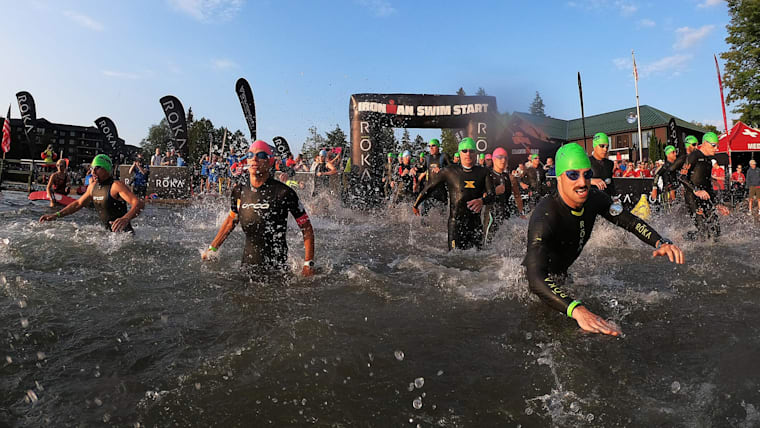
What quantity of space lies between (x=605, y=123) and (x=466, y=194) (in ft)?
176

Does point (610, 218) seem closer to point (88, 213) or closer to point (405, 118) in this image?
point (88, 213)

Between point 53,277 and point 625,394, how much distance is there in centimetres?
512

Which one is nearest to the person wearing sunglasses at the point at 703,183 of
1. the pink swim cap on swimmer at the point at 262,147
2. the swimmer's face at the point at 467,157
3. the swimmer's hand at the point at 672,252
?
the swimmer's face at the point at 467,157

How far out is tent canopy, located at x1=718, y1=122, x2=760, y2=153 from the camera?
21.1 meters

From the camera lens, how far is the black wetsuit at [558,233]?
308 centimetres

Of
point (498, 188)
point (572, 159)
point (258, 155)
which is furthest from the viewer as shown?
point (498, 188)

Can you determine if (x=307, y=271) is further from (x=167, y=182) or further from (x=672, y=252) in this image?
(x=167, y=182)

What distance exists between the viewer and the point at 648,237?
3.48 metres

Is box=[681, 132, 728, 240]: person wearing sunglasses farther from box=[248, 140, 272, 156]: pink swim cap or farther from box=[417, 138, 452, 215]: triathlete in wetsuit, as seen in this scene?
box=[248, 140, 272, 156]: pink swim cap

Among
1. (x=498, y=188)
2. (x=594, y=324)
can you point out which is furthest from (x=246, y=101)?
(x=594, y=324)

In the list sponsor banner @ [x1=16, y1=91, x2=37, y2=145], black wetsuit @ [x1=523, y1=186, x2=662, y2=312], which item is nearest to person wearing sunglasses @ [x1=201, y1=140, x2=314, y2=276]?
black wetsuit @ [x1=523, y1=186, x2=662, y2=312]

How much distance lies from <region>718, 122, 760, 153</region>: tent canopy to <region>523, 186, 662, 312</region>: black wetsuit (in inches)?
887

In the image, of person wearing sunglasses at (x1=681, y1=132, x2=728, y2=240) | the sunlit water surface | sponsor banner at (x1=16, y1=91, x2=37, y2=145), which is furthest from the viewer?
sponsor banner at (x1=16, y1=91, x2=37, y2=145)

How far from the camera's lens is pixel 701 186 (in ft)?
25.2
